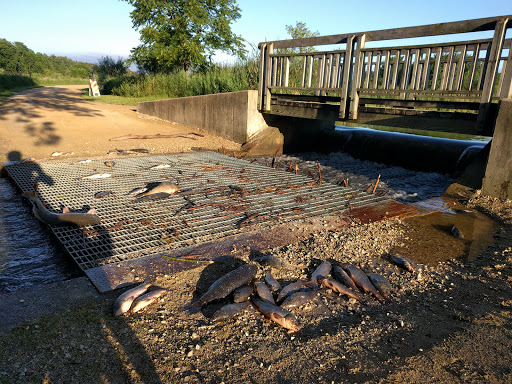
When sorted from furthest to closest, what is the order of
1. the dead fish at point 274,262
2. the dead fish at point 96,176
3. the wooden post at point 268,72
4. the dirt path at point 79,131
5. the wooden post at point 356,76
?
the wooden post at point 268,72
the dirt path at point 79,131
the wooden post at point 356,76
the dead fish at point 96,176
the dead fish at point 274,262

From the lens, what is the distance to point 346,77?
29.8ft

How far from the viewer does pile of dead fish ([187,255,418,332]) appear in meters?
2.88

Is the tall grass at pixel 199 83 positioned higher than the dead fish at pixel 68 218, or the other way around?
the tall grass at pixel 199 83

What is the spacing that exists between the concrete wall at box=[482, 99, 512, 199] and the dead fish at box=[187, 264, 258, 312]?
16.8ft

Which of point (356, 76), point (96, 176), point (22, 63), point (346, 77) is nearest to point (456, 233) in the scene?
point (356, 76)

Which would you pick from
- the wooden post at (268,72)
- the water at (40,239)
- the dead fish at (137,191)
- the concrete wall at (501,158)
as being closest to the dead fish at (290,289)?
the water at (40,239)

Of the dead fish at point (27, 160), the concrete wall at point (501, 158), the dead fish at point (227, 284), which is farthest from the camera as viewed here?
the dead fish at point (27, 160)

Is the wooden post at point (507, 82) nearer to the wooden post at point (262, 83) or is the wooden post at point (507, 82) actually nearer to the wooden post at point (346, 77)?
the wooden post at point (346, 77)

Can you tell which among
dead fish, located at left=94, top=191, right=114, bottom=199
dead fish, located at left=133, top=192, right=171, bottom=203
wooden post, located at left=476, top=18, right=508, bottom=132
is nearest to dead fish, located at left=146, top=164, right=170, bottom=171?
dead fish, located at left=94, top=191, right=114, bottom=199

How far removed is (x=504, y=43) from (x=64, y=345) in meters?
8.45

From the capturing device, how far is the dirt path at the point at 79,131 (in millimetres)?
8924

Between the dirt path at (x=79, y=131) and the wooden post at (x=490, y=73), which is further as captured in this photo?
the dirt path at (x=79, y=131)

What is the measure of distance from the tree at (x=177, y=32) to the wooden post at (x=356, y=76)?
11.9 metres

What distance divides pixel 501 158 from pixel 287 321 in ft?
17.9
